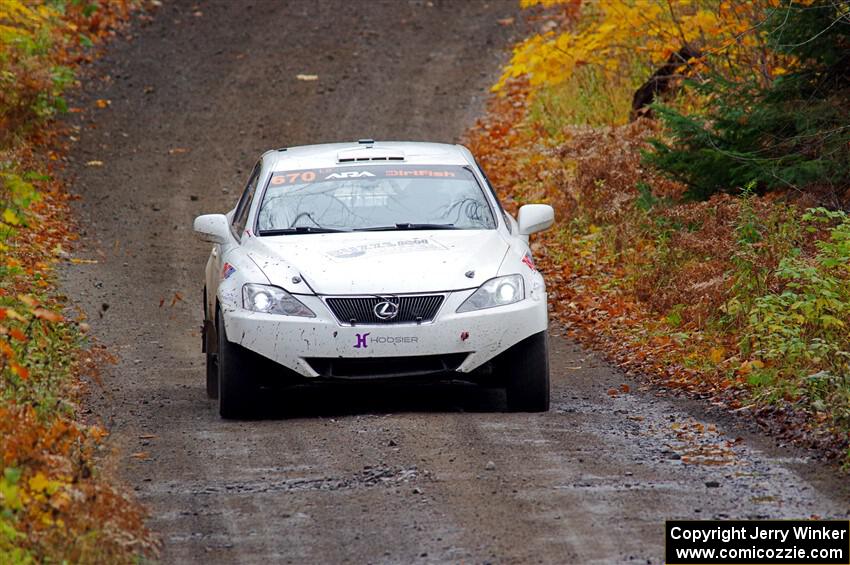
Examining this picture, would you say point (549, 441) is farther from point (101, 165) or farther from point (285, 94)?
point (285, 94)

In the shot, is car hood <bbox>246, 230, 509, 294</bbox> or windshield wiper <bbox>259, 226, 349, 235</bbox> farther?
windshield wiper <bbox>259, 226, 349, 235</bbox>

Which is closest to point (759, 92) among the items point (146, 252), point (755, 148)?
point (755, 148)

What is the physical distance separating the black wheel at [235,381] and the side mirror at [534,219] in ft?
7.43

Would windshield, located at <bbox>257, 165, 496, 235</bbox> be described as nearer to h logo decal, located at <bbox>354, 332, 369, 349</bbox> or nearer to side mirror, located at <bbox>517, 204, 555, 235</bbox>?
side mirror, located at <bbox>517, 204, 555, 235</bbox>

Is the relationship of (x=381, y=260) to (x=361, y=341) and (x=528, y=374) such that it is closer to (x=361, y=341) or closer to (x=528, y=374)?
(x=361, y=341)

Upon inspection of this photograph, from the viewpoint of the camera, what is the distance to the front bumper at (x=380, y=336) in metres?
8.99

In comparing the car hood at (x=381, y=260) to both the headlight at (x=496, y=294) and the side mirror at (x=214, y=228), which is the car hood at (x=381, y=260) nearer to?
the headlight at (x=496, y=294)

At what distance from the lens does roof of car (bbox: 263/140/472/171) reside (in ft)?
35.7

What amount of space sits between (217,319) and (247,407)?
743mm

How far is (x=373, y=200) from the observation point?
10.3 metres

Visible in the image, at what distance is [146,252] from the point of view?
17.8m

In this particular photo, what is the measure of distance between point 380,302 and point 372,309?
7 cm

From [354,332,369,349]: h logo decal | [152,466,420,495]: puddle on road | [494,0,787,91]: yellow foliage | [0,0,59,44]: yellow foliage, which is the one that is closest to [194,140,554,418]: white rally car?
[354,332,369,349]: h logo decal

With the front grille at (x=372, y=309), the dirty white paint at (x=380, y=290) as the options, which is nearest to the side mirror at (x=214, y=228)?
the dirty white paint at (x=380, y=290)
